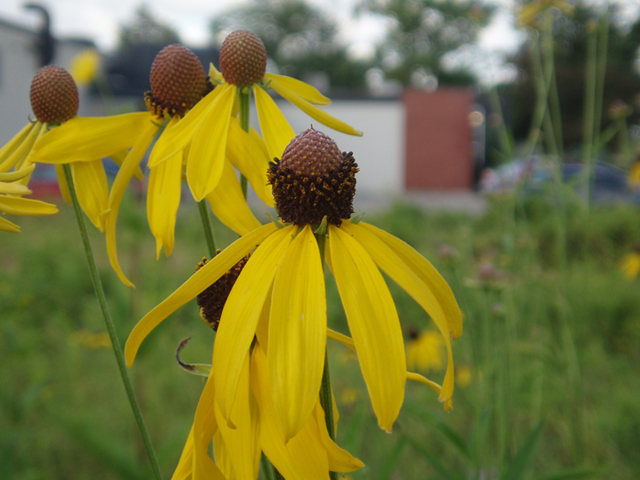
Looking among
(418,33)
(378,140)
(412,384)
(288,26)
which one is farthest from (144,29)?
(412,384)

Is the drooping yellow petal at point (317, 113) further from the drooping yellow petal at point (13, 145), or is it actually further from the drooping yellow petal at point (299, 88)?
the drooping yellow petal at point (13, 145)

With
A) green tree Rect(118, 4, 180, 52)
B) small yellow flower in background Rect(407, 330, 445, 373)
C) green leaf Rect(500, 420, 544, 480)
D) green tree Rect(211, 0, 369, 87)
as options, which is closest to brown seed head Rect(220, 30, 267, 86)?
green leaf Rect(500, 420, 544, 480)

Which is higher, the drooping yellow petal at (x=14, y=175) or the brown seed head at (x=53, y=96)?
the brown seed head at (x=53, y=96)

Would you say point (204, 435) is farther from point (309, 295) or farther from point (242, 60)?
point (242, 60)

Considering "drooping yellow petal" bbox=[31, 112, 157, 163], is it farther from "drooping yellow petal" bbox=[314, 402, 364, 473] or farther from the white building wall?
the white building wall

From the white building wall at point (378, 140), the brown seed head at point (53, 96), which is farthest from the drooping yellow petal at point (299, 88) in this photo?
the white building wall at point (378, 140)
